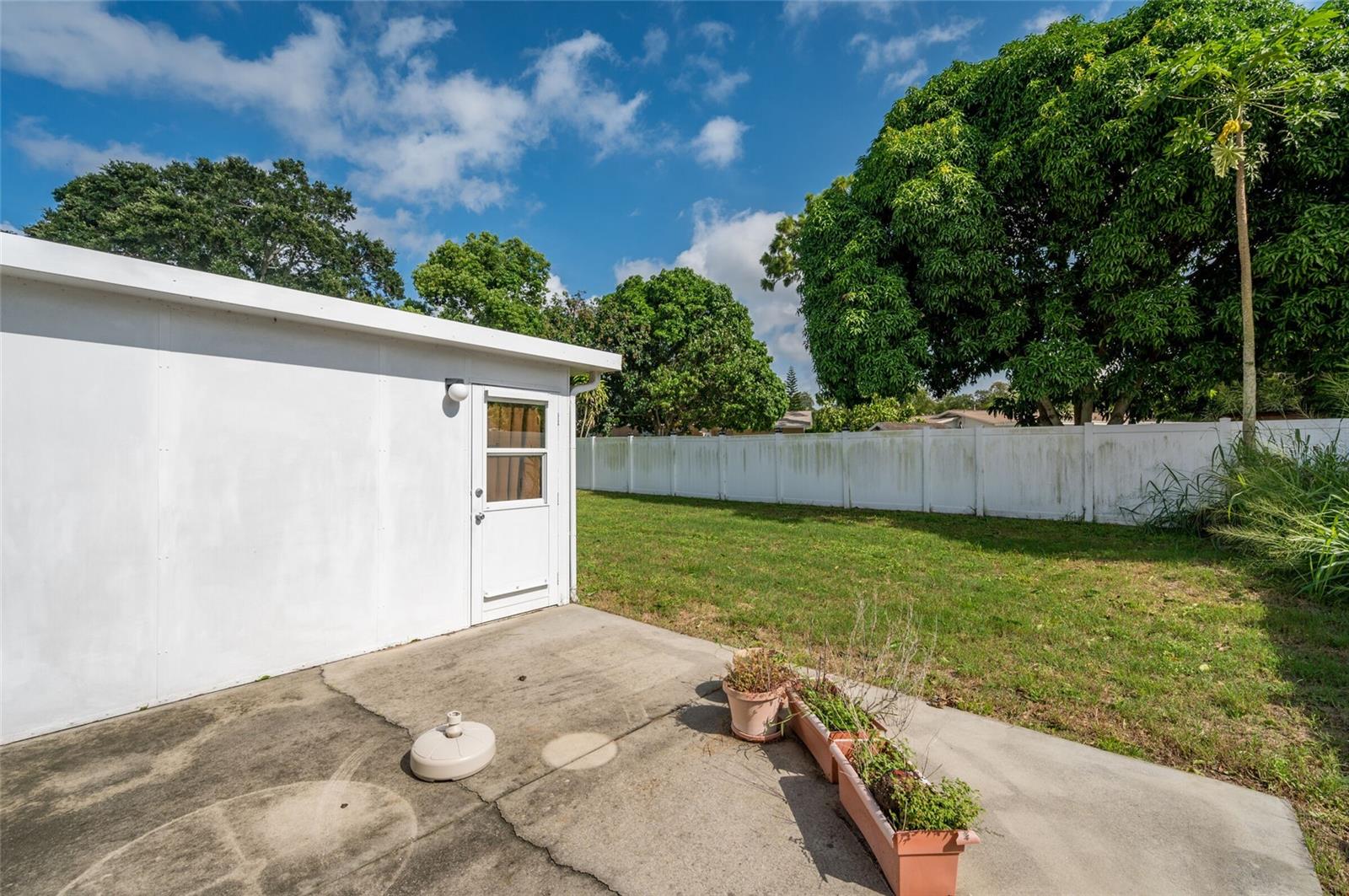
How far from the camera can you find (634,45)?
27.5ft

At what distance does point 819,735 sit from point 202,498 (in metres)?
3.70

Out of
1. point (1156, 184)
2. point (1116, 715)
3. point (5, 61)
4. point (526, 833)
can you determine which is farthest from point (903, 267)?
point (5, 61)

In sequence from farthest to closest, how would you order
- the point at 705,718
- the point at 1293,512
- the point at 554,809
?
the point at 1293,512 → the point at 705,718 → the point at 554,809

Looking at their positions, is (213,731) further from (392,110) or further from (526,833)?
(392,110)

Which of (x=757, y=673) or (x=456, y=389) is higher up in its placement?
(x=456, y=389)

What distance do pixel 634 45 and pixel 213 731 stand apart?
9723 mm

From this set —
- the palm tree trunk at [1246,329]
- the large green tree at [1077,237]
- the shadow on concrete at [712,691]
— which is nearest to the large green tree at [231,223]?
the large green tree at [1077,237]

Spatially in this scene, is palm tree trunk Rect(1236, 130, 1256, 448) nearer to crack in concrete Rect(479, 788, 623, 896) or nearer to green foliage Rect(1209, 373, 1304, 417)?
green foliage Rect(1209, 373, 1304, 417)

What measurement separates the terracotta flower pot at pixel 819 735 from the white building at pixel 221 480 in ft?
9.36

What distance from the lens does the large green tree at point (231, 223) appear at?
80.5 ft

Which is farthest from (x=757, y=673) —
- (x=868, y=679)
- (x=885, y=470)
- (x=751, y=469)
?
(x=751, y=469)

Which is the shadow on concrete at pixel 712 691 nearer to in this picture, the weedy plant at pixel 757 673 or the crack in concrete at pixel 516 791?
A: the crack in concrete at pixel 516 791

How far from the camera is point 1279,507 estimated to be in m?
5.41

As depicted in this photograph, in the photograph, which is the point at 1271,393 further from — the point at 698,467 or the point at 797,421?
the point at 797,421
